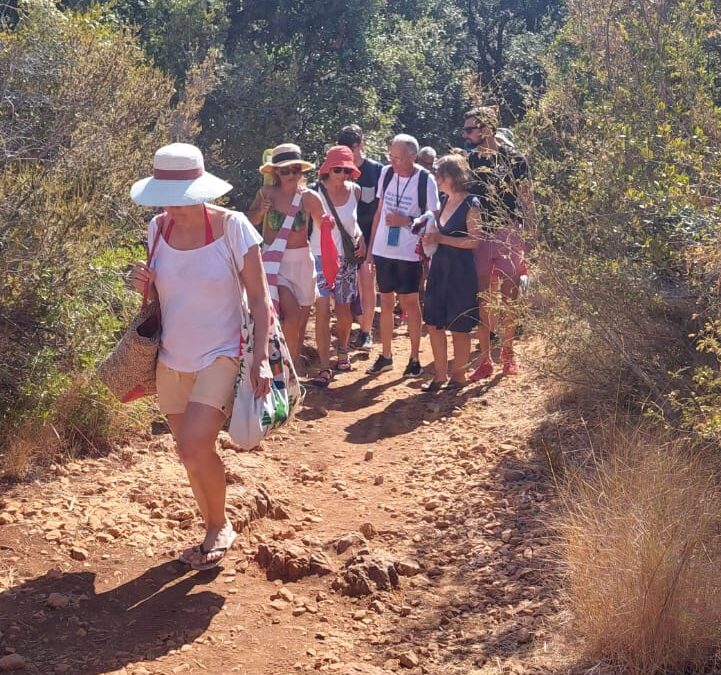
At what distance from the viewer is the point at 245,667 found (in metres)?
4.34

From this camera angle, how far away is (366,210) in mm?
10164

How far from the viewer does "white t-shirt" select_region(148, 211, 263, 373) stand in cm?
475

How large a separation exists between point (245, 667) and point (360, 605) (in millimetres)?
718

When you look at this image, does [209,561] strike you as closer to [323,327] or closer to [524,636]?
[524,636]

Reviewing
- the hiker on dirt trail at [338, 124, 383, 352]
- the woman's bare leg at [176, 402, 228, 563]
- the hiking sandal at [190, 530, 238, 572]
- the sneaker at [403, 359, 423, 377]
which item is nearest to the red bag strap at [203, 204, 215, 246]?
the woman's bare leg at [176, 402, 228, 563]

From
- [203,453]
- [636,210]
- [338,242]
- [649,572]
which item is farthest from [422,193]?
[649,572]

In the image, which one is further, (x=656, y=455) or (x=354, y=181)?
(x=354, y=181)

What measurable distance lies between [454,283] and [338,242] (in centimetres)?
115

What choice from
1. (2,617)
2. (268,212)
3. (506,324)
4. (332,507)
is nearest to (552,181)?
(506,324)

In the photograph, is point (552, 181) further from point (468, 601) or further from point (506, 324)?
point (468, 601)

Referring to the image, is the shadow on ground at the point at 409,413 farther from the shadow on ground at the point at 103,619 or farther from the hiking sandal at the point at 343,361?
the shadow on ground at the point at 103,619

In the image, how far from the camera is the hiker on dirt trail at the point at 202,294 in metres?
4.73

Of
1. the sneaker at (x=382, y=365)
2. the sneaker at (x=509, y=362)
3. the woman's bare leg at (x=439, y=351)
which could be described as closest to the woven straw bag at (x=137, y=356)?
the woman's bare leg at (x=439, y=351)

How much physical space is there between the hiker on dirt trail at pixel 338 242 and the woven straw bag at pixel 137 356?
3.77 meters
